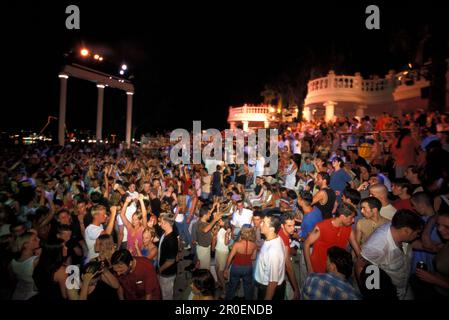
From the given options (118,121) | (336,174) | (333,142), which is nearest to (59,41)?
(333,142)

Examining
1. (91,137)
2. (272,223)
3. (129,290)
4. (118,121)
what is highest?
(118,121)

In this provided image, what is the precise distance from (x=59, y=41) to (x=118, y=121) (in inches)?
1074

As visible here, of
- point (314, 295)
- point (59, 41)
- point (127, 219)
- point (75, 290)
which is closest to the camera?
point (314, 295)

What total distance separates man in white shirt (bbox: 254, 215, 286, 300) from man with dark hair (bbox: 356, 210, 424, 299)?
99cm

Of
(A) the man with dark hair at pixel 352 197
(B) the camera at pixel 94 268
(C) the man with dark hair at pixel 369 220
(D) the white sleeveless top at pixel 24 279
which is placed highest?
(A) the man with dark hair at pixel 352 197

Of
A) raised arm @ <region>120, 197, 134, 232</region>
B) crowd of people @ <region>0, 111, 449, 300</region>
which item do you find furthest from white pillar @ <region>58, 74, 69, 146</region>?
raised arm @ <region>120, 197, 134, 232</region>

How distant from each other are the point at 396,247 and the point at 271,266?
1.42 meters

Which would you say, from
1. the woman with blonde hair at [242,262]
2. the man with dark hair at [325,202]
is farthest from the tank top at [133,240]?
the man with dark hair at [325,202]

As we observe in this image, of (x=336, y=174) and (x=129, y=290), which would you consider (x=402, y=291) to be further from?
(x=336, y=174)

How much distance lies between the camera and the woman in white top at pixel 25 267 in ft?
11.3

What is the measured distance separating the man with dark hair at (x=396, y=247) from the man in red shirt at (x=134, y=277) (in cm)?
251

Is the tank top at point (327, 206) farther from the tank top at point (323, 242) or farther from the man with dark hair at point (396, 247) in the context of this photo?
the man with dark hair at point (396, 247)

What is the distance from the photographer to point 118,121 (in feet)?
151

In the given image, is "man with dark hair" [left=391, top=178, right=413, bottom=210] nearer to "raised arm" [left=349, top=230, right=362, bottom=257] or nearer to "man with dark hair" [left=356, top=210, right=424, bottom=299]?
"raised arm" [left=349, top=230, right=362, bottom=257]
